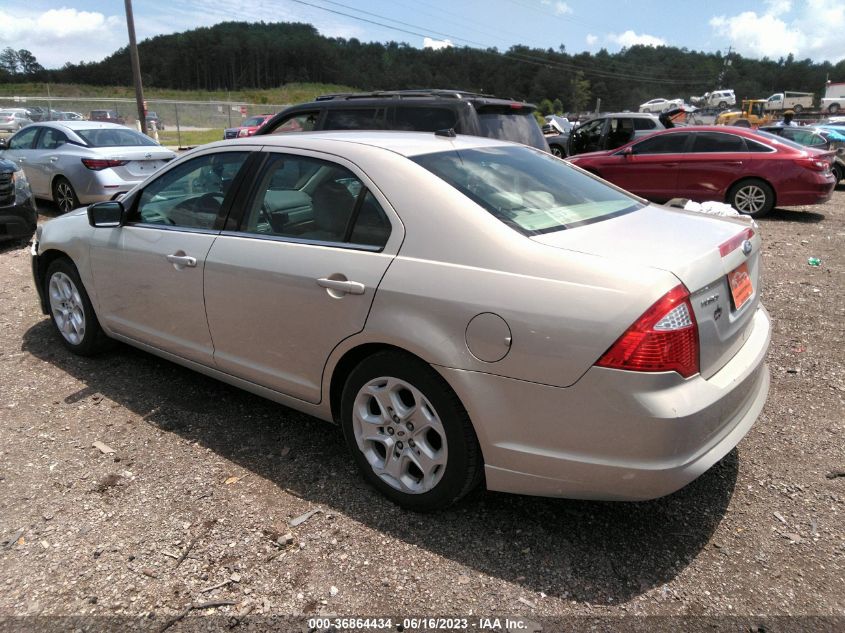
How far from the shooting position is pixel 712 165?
10414mm

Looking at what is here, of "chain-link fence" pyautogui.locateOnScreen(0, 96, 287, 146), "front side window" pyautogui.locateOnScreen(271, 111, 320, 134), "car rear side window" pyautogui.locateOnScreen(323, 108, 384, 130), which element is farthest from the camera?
"chain-link fence" pyautogui.locateOnScreen(0, 96, 287, 146)

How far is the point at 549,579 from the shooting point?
7.59ft

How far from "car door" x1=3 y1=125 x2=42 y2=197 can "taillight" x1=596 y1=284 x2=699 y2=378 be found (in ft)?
34.3

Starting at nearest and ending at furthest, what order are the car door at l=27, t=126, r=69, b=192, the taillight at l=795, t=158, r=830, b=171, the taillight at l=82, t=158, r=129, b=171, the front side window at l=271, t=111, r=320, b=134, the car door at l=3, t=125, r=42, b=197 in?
the front side window at l=271, t=111, r=320, b=134 < the taillight at l=82, t=158, r=129, b=171 < the car door at l=27, t=126, r=69, b=192 < the taillight at l=795, t=158, r=830, b=171 < the car door at l=3, t=125, r=42, b=197

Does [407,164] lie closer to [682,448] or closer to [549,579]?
[682,448]

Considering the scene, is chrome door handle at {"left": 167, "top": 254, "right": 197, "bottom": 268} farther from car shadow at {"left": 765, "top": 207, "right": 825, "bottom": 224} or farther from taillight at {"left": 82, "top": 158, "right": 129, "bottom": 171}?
car shadow at {"left": 765, "top": 207, "right": 825, "bottom": 224}

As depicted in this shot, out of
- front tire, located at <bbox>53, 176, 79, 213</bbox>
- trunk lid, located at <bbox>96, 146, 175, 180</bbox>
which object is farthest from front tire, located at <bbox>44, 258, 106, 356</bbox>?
front tire, located at <bbox>53, 176, 79, 213</bbox>

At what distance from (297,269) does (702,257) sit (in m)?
→ 1.71

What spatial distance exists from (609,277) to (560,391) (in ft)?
1.42

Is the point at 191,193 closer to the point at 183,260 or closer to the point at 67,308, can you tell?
the point at 183,260

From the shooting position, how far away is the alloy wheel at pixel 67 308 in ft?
14.1

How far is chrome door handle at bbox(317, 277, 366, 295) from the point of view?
2.58 m

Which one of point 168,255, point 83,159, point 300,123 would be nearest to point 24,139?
point 83,159

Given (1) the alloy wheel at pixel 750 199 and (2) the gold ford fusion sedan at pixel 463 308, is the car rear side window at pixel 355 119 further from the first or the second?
(1) the alloy wheel at pixel 750 199
